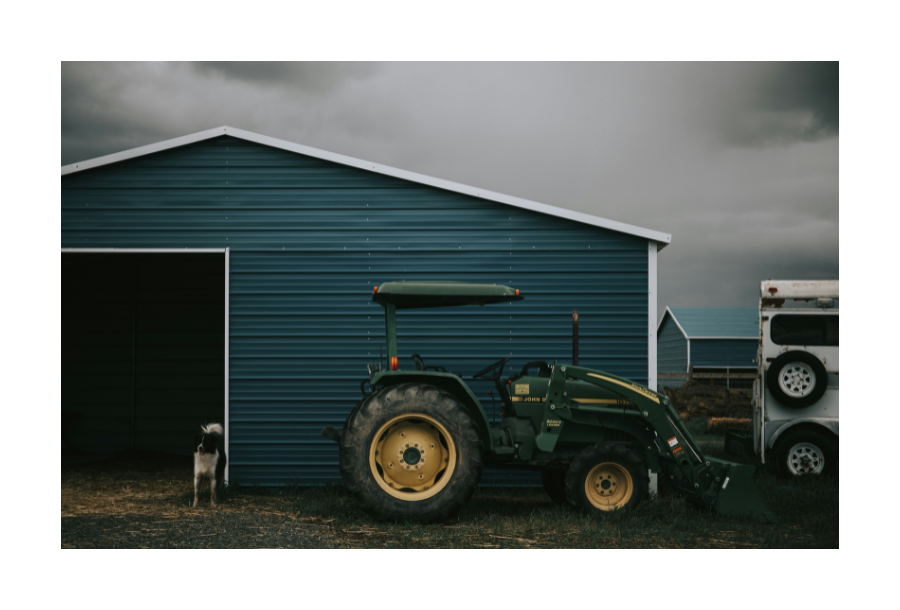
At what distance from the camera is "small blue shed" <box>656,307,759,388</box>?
27.8 meters

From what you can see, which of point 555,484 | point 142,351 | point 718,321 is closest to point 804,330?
point 555,484

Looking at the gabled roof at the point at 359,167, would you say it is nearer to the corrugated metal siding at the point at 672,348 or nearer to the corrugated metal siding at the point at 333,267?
the corrugated metal siding at the point at 333,267

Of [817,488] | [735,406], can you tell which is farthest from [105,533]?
[735,406]

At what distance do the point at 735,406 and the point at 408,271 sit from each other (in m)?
12.7

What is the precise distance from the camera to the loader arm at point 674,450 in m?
6.29

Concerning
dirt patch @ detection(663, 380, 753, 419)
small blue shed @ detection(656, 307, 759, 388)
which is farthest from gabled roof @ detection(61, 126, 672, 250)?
small blue shed @ detection(656, 307, 759, 388)

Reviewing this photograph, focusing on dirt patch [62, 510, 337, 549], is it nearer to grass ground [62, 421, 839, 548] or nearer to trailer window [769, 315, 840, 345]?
grass ground [62, 421, 839, 548]

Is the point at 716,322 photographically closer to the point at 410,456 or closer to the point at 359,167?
the point at 359,167

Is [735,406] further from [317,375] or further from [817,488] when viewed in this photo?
[317,375]

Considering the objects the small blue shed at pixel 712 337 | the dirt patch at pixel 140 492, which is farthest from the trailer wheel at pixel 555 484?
the small blue shed at pixel 712 337

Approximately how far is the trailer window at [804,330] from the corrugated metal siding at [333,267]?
2582mm

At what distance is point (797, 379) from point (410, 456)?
19.8 ft

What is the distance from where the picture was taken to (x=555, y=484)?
7.22 meters

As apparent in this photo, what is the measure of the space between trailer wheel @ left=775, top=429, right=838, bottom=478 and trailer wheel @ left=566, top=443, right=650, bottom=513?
135 inches
